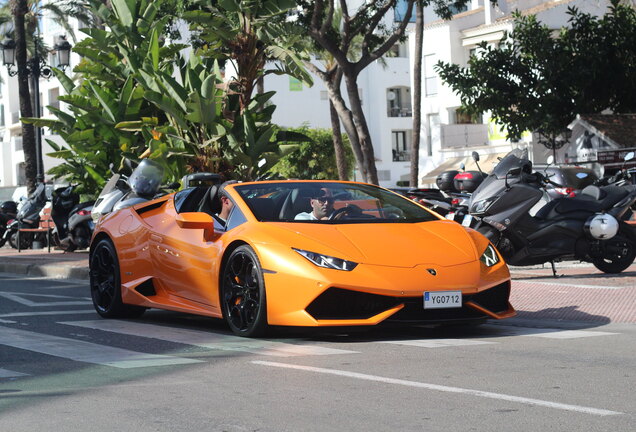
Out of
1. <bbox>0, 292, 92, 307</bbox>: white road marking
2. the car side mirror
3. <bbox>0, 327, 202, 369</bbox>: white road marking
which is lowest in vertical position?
<bbox>0, 292, 92, 307</bbox>: white road marking

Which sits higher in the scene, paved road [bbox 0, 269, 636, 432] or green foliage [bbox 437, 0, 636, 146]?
green foliage [bbox 437, 0, 636, 146]

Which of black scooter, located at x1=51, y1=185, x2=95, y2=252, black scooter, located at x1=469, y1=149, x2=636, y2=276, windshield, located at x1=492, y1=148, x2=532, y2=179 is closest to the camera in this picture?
black scooter, located at x1=469, y1=149, x2=636, y2=276

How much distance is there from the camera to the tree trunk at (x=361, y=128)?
2897 cm

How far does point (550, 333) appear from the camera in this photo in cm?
866

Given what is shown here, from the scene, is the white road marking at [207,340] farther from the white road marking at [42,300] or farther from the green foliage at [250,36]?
the green foliage at [250,36]

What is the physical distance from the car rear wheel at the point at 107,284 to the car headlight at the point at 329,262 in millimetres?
2906

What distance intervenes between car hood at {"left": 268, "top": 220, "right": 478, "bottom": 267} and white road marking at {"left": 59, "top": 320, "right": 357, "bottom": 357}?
0.74m

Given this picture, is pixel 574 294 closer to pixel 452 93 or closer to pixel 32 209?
pixel 32 209

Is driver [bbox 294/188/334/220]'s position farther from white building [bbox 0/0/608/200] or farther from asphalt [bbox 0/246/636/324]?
white building [bbox 0/0/608/200]

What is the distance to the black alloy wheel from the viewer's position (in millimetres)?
13359

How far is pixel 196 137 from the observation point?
20328 millimetres

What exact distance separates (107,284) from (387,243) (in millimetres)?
3434

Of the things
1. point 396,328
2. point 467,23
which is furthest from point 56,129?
point 467,23

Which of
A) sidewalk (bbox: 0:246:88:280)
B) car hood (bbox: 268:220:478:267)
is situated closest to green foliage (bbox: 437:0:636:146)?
sidewalk (bbox: 0:246:88:280)
